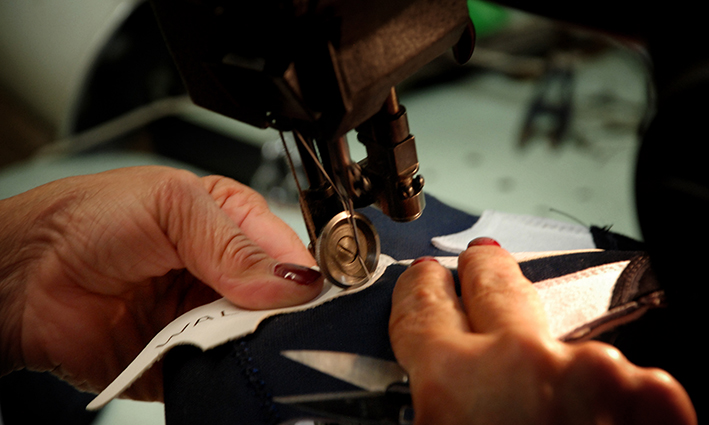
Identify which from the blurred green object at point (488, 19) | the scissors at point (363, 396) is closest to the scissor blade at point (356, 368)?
the scissors at point (363, 396)

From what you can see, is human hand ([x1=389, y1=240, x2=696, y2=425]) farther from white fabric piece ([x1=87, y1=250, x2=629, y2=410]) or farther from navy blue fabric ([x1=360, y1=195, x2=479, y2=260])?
navy blue fabric ([x1=360, y1=195, x2=479, y2=260])

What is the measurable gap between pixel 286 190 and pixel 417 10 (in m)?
1.21

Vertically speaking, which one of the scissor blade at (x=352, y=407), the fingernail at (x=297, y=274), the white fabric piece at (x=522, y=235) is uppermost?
the fingernail at (x=297, y=274)

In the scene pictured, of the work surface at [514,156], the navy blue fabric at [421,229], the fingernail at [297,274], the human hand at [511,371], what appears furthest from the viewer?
the work surface at [514,156]

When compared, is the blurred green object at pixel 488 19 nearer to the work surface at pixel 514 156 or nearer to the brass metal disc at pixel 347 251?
the work surface at pixel 514 156

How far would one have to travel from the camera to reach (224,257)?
0.72 m

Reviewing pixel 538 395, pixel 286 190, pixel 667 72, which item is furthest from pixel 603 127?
pixel 538 395

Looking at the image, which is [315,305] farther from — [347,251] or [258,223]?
[258,223]

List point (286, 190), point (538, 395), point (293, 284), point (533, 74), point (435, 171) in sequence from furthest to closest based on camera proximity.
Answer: point (533, 74) < point (435, 171) < point (286, 190) < point (293, 284) < point (538, 395)

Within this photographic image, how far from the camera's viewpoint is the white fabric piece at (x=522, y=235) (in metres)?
0.82

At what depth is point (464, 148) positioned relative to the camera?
1.95 metres

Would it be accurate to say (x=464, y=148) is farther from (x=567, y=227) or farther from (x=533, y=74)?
(x=567, y=227)

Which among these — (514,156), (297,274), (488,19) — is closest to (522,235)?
(297,274)

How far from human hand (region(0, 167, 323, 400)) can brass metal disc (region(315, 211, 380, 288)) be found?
0.06m
